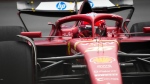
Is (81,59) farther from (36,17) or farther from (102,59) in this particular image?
(36,17)

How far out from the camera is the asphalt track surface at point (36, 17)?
3109 mm

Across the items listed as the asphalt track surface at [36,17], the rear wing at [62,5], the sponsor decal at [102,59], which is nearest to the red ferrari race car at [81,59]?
the sponsor decal at [102,59]

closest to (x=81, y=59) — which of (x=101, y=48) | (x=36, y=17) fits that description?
(x=101, y=48)

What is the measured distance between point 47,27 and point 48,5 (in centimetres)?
82

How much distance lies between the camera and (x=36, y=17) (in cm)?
324

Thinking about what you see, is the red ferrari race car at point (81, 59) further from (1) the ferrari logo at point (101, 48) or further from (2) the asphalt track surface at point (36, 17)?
(2) the asphalt track surface at point (36, 17)

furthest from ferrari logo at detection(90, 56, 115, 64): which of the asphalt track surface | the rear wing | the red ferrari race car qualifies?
the asphalt track surface

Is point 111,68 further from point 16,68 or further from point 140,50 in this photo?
point 140,50

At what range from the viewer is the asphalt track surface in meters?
3.11

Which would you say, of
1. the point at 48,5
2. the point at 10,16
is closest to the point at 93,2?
the point at 48,5

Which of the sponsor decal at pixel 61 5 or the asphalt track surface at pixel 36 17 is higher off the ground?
the sponsor decal at pixel 61 5

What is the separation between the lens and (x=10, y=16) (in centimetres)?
323

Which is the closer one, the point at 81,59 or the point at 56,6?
the point at 81,59

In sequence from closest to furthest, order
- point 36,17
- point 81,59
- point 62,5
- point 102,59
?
point 102,59 < point 81,59 < point 62,5 < point 36,17
